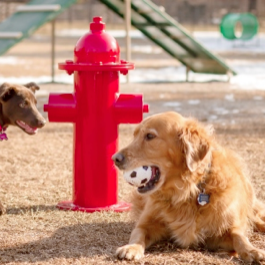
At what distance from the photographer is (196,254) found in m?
4.07

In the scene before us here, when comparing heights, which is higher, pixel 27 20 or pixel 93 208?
pixel 27 20

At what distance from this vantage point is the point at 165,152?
13.4 ft

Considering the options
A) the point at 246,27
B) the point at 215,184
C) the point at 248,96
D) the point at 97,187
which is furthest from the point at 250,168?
the point at 246,27

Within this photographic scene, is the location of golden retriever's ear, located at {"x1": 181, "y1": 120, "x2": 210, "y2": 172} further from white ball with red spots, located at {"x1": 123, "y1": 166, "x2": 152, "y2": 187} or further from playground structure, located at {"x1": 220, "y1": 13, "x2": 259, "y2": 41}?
playground structure, located at {"x1": 220, "y1": 13, "x2": 259, "y2": 41}

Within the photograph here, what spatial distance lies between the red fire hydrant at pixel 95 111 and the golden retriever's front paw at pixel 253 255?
160cm

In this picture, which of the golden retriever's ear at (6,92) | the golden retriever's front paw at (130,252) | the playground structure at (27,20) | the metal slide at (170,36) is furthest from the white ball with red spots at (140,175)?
the metal slide at (170,36)

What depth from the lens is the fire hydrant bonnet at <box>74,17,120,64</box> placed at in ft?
17.0

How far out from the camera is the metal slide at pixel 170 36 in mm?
14430

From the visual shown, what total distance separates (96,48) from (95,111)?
53 centimetres

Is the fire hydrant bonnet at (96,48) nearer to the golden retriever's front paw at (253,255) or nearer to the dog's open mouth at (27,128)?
the dog's open mouth at (27,128)

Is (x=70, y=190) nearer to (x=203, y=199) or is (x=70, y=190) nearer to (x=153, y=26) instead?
(x=203, y=199)

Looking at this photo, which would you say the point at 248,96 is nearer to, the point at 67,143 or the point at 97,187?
the point at 67,143

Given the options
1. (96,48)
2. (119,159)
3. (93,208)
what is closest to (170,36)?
(96,48)

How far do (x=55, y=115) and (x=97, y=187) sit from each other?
27.8 inches
